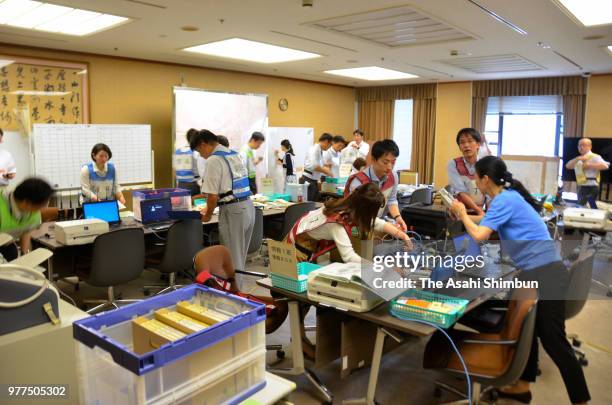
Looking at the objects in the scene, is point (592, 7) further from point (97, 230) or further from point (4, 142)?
point (4, 142)

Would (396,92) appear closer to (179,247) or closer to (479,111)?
(479,111)

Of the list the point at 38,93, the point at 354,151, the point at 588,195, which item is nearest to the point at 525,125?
the point at 588,195

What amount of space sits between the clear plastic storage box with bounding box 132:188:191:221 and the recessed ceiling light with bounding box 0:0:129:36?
1.62 m

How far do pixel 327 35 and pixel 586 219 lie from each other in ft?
→ 10.2

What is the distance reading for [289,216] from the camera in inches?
194

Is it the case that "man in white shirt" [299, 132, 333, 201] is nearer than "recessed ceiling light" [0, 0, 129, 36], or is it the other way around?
"recessed ceiling light" [0, 0, 129, 36]

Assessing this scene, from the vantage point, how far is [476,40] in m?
5.08

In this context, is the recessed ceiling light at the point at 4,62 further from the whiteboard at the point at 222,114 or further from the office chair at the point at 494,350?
the office chair at the point at 494,350

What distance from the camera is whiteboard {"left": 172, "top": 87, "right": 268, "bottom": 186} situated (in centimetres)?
669

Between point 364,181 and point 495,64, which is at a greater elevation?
point 495,64

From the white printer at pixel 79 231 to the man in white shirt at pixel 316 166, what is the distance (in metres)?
4.06

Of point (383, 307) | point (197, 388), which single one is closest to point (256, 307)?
point (197, 388)

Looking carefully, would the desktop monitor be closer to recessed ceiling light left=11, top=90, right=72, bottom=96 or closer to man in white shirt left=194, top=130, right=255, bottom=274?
man in white shirt left=194, top=130, right=255, bottom=274

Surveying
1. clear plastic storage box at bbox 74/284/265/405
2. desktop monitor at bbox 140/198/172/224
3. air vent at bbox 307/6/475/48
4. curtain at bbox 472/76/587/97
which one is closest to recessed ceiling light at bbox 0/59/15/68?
desktop monitor at bbox 140/198/172/224
